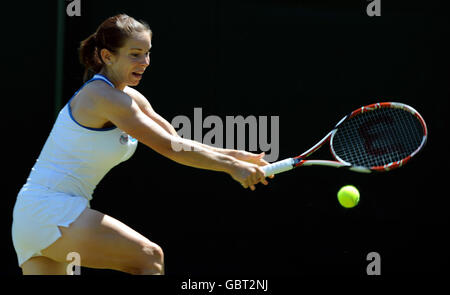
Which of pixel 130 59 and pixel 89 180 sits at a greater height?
pixel 130 59

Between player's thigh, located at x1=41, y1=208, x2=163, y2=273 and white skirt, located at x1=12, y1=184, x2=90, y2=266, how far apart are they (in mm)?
30

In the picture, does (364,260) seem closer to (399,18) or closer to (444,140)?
(444,140)

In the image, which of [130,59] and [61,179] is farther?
[130,59]

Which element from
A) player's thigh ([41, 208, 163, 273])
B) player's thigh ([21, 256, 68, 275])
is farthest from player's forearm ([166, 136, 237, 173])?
player's thigh ([21, 256, 68, 275])

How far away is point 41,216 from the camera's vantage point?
7.93 ft

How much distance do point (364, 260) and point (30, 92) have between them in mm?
2344

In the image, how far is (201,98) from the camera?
4.14m

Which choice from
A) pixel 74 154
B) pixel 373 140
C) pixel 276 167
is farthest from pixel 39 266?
pixel 373 140

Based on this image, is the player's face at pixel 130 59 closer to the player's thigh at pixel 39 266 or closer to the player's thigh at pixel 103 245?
the player's thigh at pixel 103 245

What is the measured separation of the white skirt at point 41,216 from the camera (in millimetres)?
2400

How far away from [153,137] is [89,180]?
316 millimetres

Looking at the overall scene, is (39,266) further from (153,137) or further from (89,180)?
(153,137)

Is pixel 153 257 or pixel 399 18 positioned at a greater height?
pixel 399 18
